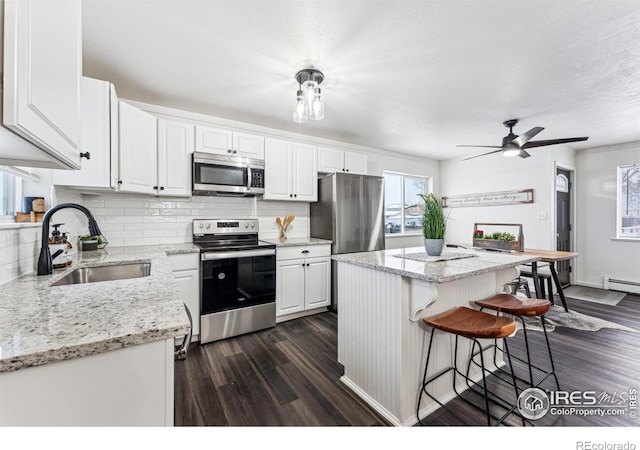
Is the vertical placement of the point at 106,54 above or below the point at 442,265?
above

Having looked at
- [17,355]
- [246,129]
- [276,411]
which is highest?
[246,129]

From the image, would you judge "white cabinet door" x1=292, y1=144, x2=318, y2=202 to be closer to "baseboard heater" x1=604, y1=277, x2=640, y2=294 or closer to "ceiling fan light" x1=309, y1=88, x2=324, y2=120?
"ceiling fan light" x1=309, y1=88, x2=324, y2=120

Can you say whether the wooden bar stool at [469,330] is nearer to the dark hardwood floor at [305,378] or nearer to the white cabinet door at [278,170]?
the dark hardwood floor at [305,378]

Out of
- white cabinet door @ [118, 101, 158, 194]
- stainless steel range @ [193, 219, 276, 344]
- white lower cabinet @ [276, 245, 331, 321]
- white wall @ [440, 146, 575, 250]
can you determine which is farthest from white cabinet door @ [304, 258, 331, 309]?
white wall @ [440, 146, 575, 250]

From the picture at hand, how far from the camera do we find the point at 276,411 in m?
1.68

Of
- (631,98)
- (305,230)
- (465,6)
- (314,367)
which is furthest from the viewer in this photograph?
(305,230)

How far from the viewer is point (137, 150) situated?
244 cm

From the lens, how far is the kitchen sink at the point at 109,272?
1.66 meters

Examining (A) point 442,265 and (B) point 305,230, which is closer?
(A) point 442,265

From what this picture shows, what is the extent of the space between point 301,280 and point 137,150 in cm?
208

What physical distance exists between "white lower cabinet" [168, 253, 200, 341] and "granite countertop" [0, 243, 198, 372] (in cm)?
124

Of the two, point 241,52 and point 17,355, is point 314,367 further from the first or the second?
point 241,52

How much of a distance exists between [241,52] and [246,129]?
1.53 metres

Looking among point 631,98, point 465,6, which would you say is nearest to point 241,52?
point 465,6
